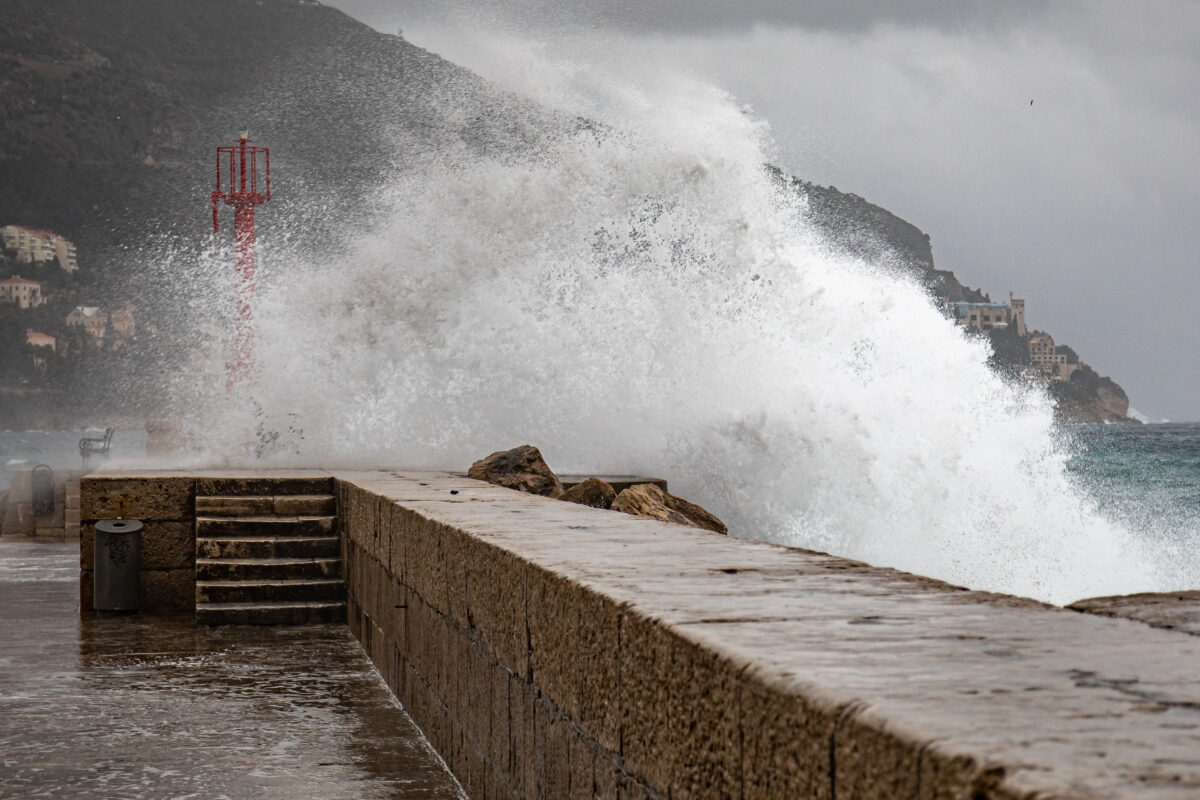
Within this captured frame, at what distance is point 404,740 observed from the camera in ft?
16.2

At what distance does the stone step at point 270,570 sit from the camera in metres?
8.05

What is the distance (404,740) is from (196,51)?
106 m

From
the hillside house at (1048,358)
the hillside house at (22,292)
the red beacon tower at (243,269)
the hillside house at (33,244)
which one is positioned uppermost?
the hillside house at (33,244)

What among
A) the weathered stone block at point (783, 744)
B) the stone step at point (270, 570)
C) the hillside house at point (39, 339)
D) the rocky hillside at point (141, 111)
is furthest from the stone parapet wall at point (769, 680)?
the hillside house at point (39, 339)

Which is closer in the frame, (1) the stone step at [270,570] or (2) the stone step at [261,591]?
(2) the stone step at [261,591]

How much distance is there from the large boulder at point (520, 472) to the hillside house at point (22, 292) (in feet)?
361

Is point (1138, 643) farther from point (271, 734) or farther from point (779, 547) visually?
point (271, 734)

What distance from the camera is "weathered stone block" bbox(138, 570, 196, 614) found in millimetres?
8484

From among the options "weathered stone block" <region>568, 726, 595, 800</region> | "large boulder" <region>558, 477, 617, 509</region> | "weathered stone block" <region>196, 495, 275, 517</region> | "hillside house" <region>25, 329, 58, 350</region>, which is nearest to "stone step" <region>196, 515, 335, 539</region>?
"weathered stone block" <region>196, 495, 275, 517</region>

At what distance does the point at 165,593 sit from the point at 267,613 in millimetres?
1105

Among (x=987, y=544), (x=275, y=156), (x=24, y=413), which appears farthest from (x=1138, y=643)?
(x=24, y=413)

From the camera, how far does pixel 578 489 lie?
9.29 m

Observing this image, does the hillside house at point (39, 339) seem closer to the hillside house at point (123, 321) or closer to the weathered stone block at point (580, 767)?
the hillside house at point (123, 321)

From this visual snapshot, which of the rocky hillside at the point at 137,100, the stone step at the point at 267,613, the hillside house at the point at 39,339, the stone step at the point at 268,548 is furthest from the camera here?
the hillside house at the point at 39,339
